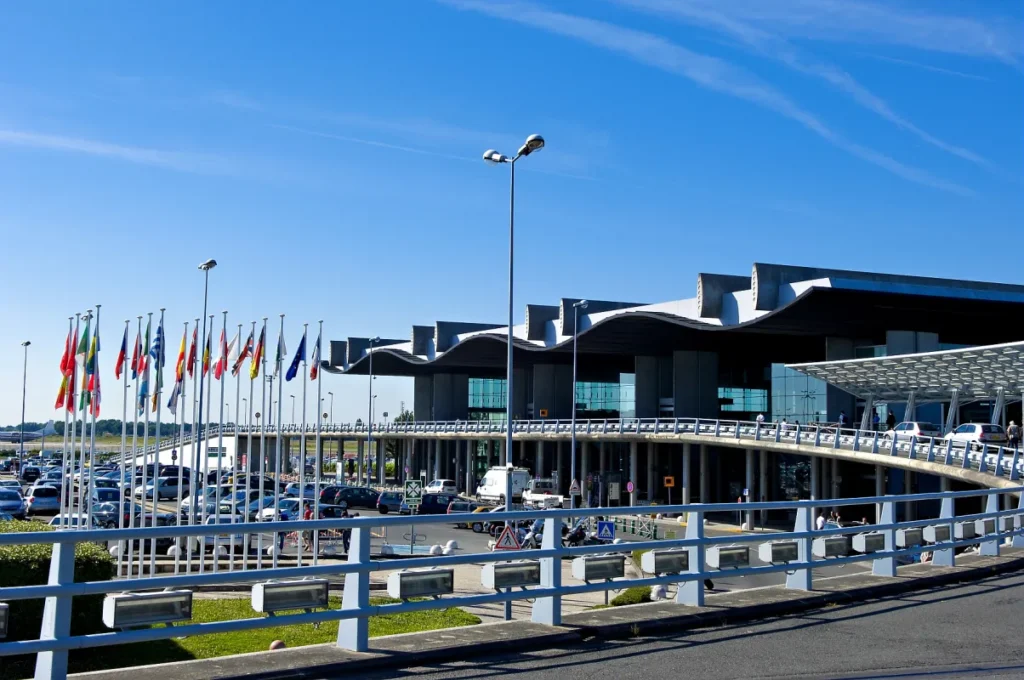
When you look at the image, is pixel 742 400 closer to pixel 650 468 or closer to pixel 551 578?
pixel 650 468

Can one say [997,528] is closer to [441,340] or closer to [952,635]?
[952,635]

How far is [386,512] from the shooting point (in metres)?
58.9

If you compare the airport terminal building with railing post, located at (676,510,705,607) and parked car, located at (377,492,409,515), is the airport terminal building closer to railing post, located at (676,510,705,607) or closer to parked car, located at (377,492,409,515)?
parked car, located at (377,492,409,515)

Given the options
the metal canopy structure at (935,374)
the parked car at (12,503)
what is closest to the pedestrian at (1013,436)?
the metal canopy structure at (935,374)

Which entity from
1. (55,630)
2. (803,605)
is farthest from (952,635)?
(55,630)

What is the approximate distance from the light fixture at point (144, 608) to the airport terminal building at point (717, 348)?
47.8m

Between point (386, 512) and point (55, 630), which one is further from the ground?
point (55, 630)

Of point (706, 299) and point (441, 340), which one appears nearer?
point (706, 299)

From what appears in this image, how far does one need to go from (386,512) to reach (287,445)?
7640 centimetres

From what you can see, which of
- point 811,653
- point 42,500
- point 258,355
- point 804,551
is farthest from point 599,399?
point 811,653

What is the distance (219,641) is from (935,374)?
40.5 m

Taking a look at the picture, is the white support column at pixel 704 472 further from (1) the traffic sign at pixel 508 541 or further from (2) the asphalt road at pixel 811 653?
(2) the asphalt road at pixel 811 653

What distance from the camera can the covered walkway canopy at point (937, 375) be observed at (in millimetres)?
43531

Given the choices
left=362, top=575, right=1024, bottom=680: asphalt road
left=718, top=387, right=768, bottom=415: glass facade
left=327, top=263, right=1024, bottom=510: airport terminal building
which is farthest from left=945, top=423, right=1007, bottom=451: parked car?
left=362, top=575, right=1024, bottom=680: asphalt road
